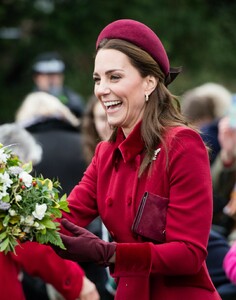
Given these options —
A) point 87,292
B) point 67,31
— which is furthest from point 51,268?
point 67,31

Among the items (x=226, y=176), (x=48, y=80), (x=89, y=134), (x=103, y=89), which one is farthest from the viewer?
(x=48, y=80)

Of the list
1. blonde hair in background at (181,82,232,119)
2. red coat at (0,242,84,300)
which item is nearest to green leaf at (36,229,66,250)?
red coat at (0,242,84,300)

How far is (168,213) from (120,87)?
57 centimetres

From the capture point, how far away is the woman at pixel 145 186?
3.75 m

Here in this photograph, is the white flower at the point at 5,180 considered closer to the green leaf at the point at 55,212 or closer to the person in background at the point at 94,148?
the green leaf at the point at 55,212

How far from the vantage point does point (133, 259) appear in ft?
12.2

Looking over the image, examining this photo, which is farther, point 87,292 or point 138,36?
point 87,292

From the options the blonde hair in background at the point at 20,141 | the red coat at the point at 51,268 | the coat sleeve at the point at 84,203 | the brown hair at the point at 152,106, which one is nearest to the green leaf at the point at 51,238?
the coat sleeve at the point at 84,203

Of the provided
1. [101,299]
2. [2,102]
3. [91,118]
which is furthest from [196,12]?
[101,299]

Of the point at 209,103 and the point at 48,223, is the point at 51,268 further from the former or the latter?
the point at 209,103

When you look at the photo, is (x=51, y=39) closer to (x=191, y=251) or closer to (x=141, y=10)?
(x=141, y=10)

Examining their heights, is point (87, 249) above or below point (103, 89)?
below

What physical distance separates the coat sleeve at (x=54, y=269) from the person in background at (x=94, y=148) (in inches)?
20.1

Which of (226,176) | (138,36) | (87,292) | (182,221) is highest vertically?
(138,36)
